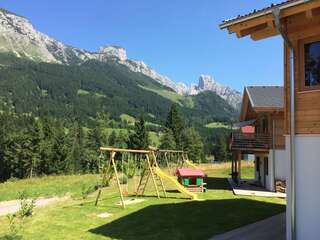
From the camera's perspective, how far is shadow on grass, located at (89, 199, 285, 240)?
11.8 metres

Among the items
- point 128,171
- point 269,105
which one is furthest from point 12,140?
point 269,105

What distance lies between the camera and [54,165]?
6962 centimetres

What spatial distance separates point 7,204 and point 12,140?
172 feet

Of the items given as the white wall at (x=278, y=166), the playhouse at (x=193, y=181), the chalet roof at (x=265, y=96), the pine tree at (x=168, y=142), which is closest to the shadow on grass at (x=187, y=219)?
the playhouse at (x=193, y=181)

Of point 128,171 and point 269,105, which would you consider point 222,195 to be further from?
point 128,171

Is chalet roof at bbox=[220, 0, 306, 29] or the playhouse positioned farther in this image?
the playhouse

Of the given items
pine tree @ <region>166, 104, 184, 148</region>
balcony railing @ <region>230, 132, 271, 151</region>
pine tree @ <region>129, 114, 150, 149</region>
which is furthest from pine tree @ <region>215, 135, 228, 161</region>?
balcony railing @ <region>230, 132, 271, 151</region>

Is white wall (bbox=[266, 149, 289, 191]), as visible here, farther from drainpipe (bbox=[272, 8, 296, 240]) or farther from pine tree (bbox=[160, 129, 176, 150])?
pine tree (bbox=[160, 129, 176, 150])

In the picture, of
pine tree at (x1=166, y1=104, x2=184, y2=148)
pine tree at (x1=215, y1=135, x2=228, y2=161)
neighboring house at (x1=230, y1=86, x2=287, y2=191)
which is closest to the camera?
neighboring house at (x1=230, y1=86, x2=287, y2=191)

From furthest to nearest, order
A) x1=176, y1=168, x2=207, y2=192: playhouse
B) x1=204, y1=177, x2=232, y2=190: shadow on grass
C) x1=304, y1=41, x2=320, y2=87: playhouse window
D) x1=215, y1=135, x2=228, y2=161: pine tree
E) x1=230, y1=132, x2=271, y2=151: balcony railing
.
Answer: x1=215, y1=135, x2=228, y2=161: pine tree < x1=204, y1=177, x2=232, y2=190: shadow on grass < x1=230, y1=132, x2=271, y2=151: balcony railing < x1=176, y1=168, x2=207, y2=192: playhouse < x1=304, y1=41, x2=320, y2=87: playhouse window

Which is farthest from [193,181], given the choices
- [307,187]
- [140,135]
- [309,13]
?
[140,135]

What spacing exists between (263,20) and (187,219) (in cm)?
815

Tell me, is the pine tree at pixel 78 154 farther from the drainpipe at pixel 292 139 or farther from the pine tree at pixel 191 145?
the drainpipe at pixel 292 139

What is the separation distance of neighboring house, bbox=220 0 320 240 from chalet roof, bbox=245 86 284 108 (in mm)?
16165
